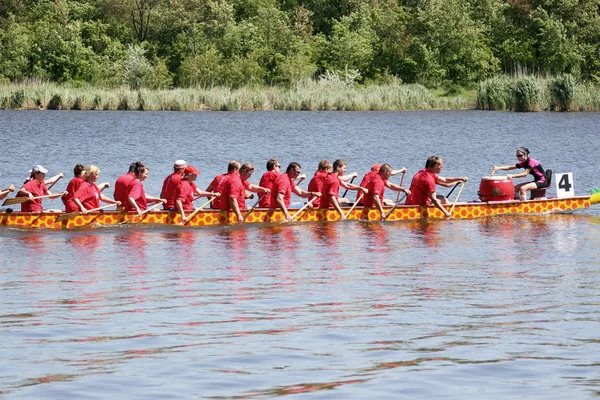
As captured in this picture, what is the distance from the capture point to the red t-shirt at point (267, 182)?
2553cm

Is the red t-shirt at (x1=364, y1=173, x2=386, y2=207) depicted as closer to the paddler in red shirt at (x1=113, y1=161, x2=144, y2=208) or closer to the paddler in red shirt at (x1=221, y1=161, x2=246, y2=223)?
the paddler in red shirt at (x1=221, y1=161, x2=246, y2=223)

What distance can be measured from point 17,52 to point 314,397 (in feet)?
229

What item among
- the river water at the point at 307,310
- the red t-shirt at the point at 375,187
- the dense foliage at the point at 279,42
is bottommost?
the river water at the point at 307,310

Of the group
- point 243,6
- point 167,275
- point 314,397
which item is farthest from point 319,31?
point 314,397

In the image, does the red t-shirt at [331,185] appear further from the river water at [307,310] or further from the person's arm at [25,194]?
the person's arm at [25,194]

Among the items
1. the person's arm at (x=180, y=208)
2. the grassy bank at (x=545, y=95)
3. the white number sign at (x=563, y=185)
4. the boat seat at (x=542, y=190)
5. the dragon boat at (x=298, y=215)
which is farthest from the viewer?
the grassy bank at (x=545, y=95)

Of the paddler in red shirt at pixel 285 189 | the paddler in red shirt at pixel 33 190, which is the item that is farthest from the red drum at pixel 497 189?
the paddler in red shirt at pixel 33 190

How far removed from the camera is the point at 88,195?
2448cm

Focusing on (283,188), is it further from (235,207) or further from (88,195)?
(88,195)

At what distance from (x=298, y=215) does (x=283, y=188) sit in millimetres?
881

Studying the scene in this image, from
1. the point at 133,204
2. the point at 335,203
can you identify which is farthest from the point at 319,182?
the point at 133,204

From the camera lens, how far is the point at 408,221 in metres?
26.7

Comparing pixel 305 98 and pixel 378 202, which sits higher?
pixel 305 98

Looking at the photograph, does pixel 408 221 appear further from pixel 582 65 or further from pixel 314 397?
pixel 582 65
